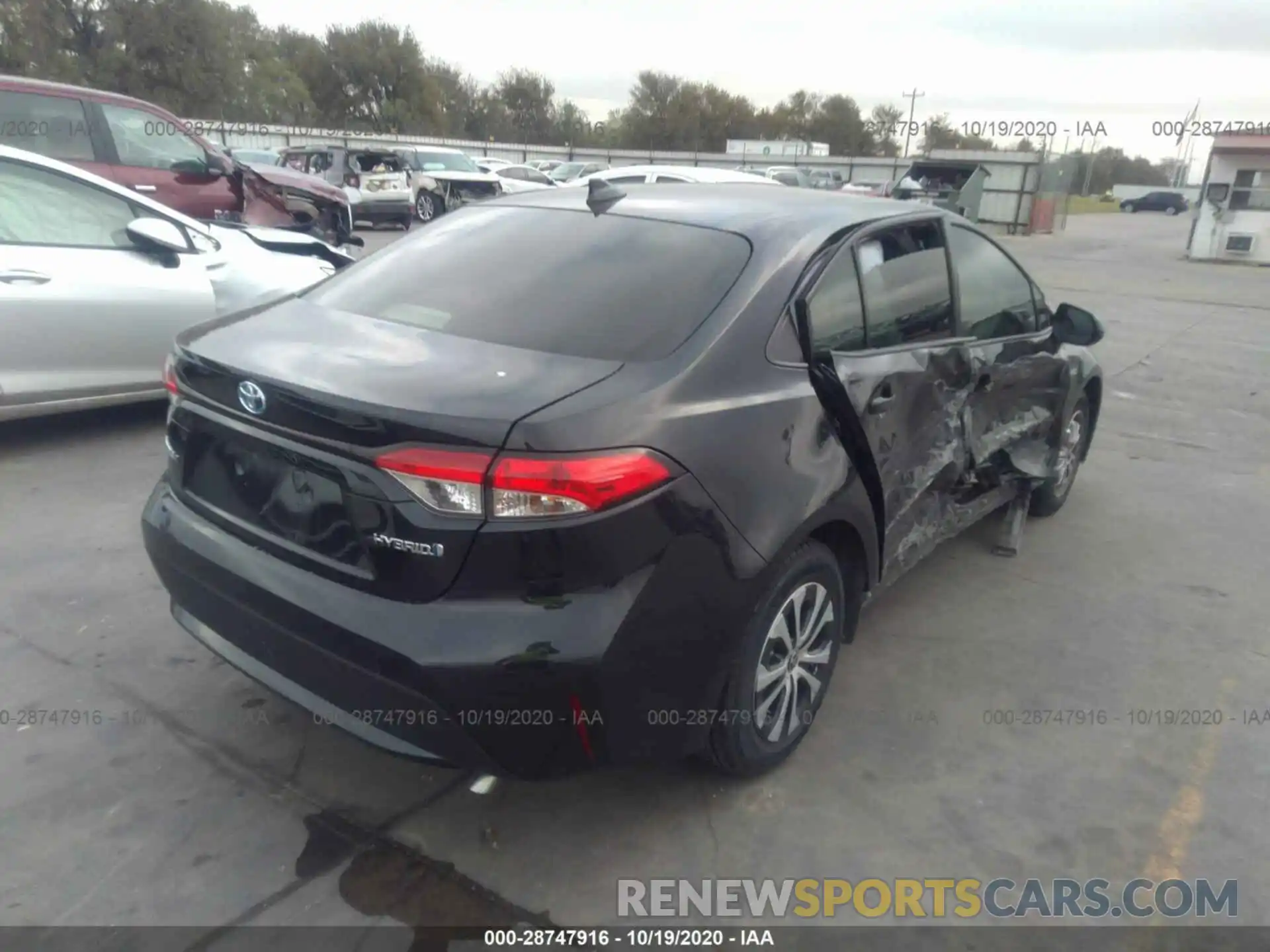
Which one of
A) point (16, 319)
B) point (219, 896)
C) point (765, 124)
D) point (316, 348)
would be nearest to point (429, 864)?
point (219, 896)

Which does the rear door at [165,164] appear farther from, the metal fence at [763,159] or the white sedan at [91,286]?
the metal fence at [763,159]

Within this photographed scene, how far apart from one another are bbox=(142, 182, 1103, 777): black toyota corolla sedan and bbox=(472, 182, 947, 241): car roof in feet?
0.06

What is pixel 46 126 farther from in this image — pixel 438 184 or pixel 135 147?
pixel 438 184

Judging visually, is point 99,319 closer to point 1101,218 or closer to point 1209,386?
point 1209,386

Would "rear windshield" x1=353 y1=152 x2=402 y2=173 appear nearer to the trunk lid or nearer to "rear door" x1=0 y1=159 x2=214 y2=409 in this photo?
"rear door" x1=0 y1=159 x2=214 y2=409

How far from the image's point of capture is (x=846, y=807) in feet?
9.25

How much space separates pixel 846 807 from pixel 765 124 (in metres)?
72.9

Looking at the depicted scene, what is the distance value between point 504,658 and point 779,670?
3.17 feet

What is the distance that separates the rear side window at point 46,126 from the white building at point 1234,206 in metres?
20.2

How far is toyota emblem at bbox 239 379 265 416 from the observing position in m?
2.38

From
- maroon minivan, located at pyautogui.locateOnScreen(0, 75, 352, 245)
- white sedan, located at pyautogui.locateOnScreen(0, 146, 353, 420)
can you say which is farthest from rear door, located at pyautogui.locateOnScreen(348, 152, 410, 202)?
white sedan, located at pyautogui.locateOnScreen(0, 146, 353, 420)

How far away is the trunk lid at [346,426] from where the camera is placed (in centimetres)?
216

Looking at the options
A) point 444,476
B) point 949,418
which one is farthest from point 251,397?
point 949,418

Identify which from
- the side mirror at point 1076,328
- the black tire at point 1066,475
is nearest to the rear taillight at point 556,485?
the side mirror at point 1076,328
